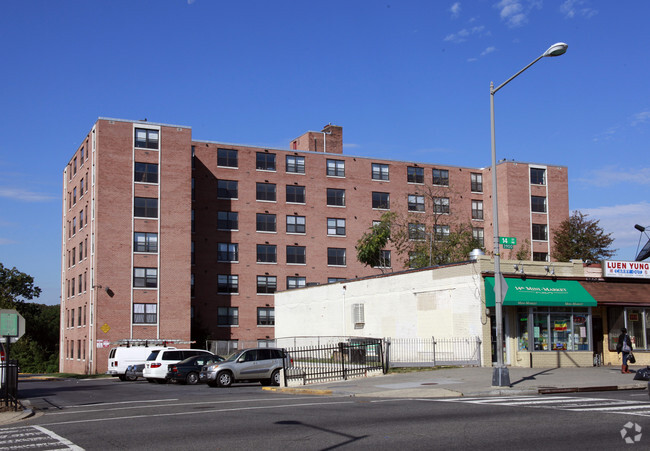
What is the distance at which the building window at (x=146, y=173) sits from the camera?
5997 centimetres

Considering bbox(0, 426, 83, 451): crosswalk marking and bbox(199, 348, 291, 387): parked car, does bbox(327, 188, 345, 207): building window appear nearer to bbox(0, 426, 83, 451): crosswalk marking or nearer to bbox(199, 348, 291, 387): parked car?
bbox(199, 348, 291, 387): parked car

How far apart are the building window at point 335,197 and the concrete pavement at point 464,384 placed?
41258 millimetres

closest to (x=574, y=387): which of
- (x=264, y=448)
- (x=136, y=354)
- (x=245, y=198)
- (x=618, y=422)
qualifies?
(x=618, y=422)

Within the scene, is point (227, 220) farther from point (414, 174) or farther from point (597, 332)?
point (597, 332)

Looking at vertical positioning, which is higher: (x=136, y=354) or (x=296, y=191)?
(x=296, y=191)

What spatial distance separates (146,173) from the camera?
6006 cm

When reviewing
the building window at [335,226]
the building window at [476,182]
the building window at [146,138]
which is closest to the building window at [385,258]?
the building window at [335,226]

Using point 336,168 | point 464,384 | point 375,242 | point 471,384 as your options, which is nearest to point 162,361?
point 464,384

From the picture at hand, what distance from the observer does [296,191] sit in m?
71.0

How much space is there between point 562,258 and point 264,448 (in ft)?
203

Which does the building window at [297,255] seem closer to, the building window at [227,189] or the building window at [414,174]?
the building window at [227,189]

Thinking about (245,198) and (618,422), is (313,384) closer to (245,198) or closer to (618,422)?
(618,422)

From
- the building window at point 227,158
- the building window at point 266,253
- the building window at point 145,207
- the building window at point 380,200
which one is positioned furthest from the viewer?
the building window at point 380,200

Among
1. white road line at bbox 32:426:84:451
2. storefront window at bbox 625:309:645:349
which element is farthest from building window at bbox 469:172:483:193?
white road line at bbox 32:426:84:451
